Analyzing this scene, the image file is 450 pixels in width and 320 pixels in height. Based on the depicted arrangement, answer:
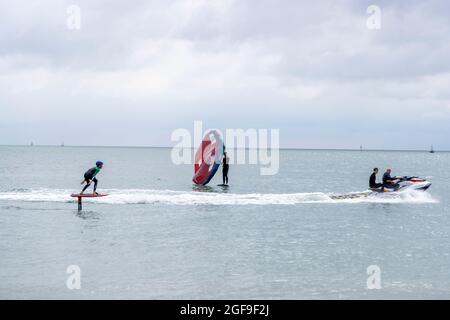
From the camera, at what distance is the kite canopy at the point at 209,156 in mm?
37312

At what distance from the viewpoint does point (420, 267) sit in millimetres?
13531

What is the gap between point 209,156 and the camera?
38.2 m

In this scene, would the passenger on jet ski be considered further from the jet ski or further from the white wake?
the white wake

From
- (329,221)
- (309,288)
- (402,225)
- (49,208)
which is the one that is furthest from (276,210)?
(309,288)

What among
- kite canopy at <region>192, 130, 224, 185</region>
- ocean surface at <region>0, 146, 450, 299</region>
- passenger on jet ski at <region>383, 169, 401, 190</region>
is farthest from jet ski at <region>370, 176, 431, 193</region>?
kite canopy at <region>192, 130, 224, 185</region>

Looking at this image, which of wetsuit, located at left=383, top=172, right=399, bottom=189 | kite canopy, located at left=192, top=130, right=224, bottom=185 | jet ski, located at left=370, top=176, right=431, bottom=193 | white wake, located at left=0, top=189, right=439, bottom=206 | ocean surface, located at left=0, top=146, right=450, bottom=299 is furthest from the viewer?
kite canopy, located at left=192, top=130, right=224, bottom=185

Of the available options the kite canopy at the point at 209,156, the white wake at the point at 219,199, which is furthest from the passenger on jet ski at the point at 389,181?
the kite canopy at the point at 209,156

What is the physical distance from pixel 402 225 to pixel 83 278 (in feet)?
44.1

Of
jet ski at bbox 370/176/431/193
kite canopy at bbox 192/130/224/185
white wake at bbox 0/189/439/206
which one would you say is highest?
kite canopy at bbox 192/130/224/185

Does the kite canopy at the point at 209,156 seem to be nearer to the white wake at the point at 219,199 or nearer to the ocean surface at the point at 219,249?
the white wake at the point at 219,199

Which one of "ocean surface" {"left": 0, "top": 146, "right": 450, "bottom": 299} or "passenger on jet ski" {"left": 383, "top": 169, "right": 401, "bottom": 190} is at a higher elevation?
"passenger on jet ski" {"left": 383, "top": 169, "right": 401, "bottom": 190}

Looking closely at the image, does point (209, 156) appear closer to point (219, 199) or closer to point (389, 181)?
point (219, 199)

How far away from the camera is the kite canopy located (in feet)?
122

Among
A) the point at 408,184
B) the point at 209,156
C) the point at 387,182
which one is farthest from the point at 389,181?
the point at 209,156
